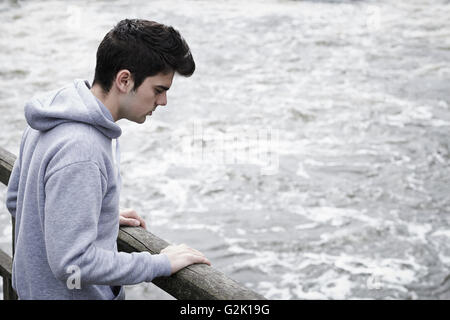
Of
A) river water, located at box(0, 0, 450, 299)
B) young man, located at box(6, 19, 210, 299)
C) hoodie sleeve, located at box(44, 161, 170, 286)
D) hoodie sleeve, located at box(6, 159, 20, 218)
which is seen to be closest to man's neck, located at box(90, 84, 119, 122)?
young man, located at box(6, 19, 210, 299)

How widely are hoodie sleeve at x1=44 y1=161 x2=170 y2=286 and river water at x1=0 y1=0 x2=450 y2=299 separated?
13.6 ft

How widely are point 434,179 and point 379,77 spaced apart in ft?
11.1

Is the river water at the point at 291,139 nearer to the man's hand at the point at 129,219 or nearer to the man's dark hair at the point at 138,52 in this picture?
the man's hand at the point at 129,219

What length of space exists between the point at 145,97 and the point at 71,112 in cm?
23

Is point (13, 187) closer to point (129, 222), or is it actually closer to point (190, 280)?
point (129, 222)

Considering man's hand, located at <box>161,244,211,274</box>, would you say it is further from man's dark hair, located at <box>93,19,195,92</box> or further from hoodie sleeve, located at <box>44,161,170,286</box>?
man's dark hair, located at <box>93,19,195,92</box>

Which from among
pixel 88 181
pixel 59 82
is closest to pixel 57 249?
pixel 88 181

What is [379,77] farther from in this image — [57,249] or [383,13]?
[57,249]

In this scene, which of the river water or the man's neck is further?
the river water

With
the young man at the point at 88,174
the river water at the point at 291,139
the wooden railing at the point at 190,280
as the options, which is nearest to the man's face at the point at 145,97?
the young man at the point at 88,174

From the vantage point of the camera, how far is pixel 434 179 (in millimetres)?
7875

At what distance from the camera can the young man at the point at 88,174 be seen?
171 cm

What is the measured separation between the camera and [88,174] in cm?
171

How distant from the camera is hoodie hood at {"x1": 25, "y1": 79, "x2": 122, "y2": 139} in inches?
71.0
